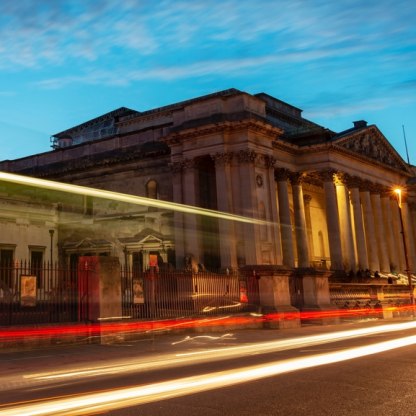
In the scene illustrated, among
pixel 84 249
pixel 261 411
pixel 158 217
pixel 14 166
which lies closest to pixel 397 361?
pixel 261 411

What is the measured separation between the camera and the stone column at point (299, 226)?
48125 mm

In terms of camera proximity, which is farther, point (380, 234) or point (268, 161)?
point (380, 234)

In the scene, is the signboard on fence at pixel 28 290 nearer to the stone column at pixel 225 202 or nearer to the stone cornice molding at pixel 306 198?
the stone column at pixel 225 202

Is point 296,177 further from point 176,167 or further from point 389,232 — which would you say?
point 389,232

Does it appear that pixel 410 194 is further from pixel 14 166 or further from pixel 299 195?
pixel 14 166

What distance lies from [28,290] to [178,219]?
2611 cm

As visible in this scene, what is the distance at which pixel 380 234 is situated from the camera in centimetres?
5522

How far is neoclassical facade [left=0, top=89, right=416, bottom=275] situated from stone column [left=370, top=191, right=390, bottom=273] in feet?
0.37

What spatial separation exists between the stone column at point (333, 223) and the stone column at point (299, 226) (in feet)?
7.40

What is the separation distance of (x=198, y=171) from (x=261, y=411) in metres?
36.7

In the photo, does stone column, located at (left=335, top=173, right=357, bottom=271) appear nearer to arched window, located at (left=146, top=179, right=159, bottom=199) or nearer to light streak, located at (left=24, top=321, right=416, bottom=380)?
arched window, located at (left=146, top=179, right=159, bottom=199)

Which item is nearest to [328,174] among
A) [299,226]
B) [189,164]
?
[299,226]

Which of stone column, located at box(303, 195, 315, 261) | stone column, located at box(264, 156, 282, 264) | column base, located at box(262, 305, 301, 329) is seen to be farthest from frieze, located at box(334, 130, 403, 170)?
column base, located at box(262, 305, 301, 329)

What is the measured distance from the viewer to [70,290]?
18688 mm
